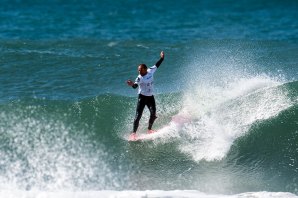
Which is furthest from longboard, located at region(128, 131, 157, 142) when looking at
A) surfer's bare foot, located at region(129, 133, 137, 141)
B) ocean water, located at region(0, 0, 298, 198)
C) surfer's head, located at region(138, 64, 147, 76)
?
surfer's head, located at region(138, 64, 147, 76)

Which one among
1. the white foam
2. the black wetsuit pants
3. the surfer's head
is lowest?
the white foam

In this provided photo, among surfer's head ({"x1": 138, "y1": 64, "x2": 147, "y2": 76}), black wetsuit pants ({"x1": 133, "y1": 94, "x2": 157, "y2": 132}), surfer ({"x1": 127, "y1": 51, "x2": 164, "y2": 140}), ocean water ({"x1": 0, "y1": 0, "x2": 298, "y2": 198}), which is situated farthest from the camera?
black wetsuit pants ({"x1": 133, "y1": 94, "x2": 157, "y2": 132})

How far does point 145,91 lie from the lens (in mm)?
15719

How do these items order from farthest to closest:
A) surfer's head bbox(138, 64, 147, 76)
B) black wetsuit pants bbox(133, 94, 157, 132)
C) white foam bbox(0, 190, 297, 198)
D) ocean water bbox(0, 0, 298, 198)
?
black wetsuit pants bbox(133, 94, 157, 132) → surfer's head bbox(138, 64, 147, 76) → ocean water bbox(0, 0, 298, 198) → white foam bbox(0, 190, 297, 198)

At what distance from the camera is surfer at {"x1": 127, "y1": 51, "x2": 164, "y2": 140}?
1544cm

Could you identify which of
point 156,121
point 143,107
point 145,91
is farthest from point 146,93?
point 156,121

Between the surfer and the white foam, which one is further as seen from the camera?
the surfer

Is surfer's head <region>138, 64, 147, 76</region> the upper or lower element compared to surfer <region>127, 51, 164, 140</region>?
upper

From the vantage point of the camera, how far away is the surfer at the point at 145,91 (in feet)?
50.6

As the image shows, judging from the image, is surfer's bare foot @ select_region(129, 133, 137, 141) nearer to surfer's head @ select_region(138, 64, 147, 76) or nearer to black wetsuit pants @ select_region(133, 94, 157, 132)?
black wetsuit pants @ select_region(133, 94, 157, 132)

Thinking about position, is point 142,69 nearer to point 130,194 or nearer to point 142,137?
point 142,137

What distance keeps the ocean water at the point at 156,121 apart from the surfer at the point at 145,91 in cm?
47

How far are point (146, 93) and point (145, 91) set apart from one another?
64 mm

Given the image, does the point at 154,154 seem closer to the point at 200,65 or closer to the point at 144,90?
the point at 144,90
